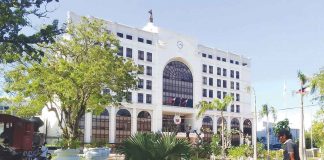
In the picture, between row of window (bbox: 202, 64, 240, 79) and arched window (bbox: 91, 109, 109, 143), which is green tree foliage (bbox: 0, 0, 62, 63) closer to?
arched window (bbox: 91, 109, 109, 143)

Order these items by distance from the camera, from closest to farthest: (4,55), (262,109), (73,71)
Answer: (4,55)
(73,71)
(262,109)

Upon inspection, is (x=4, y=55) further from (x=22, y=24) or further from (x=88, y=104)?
(x=88, y=104)

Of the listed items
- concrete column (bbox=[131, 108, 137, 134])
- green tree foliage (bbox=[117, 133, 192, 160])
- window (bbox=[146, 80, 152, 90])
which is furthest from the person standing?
window (bbox=[146, 80, 152, 90])

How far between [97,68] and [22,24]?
698 inches

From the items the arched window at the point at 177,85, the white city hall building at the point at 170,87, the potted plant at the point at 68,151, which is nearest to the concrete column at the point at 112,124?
the white city hall building at the point at 170,87

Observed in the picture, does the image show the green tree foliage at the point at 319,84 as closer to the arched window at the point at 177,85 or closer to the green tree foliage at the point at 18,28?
the green tree foliage at the point at 18,28

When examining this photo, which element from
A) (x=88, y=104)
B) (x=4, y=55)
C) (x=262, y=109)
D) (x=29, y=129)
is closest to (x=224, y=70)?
(x=262, y=109)

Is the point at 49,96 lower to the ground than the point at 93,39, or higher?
lower

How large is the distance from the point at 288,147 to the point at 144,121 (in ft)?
215

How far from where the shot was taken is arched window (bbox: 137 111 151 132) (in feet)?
249

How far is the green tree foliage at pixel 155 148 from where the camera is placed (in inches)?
521

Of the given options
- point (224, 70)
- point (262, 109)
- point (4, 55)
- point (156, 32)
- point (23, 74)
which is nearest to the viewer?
point (4, 55)

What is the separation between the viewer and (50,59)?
35.1 metres

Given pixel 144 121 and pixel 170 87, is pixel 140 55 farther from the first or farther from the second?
pixel 144 121
